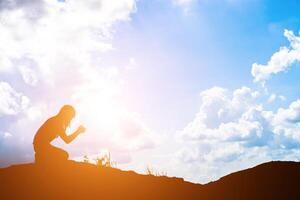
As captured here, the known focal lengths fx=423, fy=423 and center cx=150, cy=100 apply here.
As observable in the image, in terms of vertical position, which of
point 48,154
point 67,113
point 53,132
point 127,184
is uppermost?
point 67,113

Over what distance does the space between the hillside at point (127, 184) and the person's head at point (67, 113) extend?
6.64 feet

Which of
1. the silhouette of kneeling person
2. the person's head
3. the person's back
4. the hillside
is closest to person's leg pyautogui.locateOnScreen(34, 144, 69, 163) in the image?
the silhouette of kneeling person

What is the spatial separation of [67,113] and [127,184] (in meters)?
3.41

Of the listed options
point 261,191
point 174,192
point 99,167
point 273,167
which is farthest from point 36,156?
point 273,167

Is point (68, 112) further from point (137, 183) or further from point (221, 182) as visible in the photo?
point (221, 182)

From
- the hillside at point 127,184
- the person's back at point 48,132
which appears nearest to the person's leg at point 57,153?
the person's back at point 48,132

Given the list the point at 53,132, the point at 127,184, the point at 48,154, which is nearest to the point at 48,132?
the point at 53,132

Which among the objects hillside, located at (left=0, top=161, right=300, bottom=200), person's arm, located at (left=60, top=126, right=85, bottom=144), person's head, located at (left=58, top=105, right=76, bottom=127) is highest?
person's head, located at (left=58, top=105, right=76, bottom=127)

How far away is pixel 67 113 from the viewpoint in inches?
458

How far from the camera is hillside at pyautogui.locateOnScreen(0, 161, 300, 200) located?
12.7m

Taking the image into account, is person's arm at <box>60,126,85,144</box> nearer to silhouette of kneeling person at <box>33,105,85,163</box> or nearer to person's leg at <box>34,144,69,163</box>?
silhouette of kneeling person at <box>33,105,85,163</box>

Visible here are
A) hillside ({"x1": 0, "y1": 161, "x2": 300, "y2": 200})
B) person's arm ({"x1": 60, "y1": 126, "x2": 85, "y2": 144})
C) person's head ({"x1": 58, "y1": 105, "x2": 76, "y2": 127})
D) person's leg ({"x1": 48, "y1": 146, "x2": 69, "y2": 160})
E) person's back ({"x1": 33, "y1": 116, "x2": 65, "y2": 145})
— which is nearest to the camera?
person's head ({"x1": 58, "y1": 105, "x2": 76, "y2": 127})

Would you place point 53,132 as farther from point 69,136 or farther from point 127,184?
point 127,184

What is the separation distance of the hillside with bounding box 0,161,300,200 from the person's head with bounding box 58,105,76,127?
202 cm
